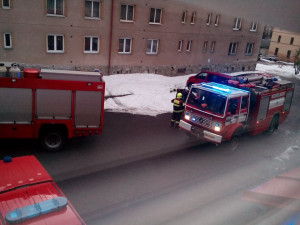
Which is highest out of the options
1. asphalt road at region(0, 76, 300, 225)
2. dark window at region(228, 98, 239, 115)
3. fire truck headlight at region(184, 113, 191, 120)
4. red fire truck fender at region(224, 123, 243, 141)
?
dark window at region(228, 98, 239, 115)

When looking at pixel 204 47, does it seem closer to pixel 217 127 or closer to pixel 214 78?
pixel 214 78

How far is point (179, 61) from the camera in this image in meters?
22.4

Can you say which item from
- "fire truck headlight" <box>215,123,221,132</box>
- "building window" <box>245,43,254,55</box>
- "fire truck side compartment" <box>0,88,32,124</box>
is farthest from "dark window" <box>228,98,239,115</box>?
"building window" <box>245,43,254,55</box>

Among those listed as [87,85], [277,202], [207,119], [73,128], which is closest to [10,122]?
[73,128]

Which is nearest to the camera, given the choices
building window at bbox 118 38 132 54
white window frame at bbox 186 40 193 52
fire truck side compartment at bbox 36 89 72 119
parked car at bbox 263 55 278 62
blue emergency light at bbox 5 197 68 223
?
blue emergency light at bbox 5 197 68 223

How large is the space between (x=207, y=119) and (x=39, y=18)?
11.3m

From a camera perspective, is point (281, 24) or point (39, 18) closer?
point (281, 24)

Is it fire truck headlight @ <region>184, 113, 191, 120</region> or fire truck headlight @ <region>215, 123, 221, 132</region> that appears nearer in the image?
fire truck headlight @ <region>215, 123, 221, 132</region>

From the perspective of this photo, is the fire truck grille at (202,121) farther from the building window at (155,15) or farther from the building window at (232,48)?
the building window at (232,48)

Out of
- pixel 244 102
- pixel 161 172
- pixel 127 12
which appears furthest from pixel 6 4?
pixel 244 102

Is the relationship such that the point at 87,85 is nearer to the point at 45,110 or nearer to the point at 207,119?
the point at 45,110

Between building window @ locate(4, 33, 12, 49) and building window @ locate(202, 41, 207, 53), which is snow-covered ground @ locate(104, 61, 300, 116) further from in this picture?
building window @ locate(4, 33, 12, 49)

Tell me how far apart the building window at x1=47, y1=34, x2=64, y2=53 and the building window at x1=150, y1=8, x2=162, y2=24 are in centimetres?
639

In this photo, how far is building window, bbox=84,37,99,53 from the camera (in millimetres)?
17844
